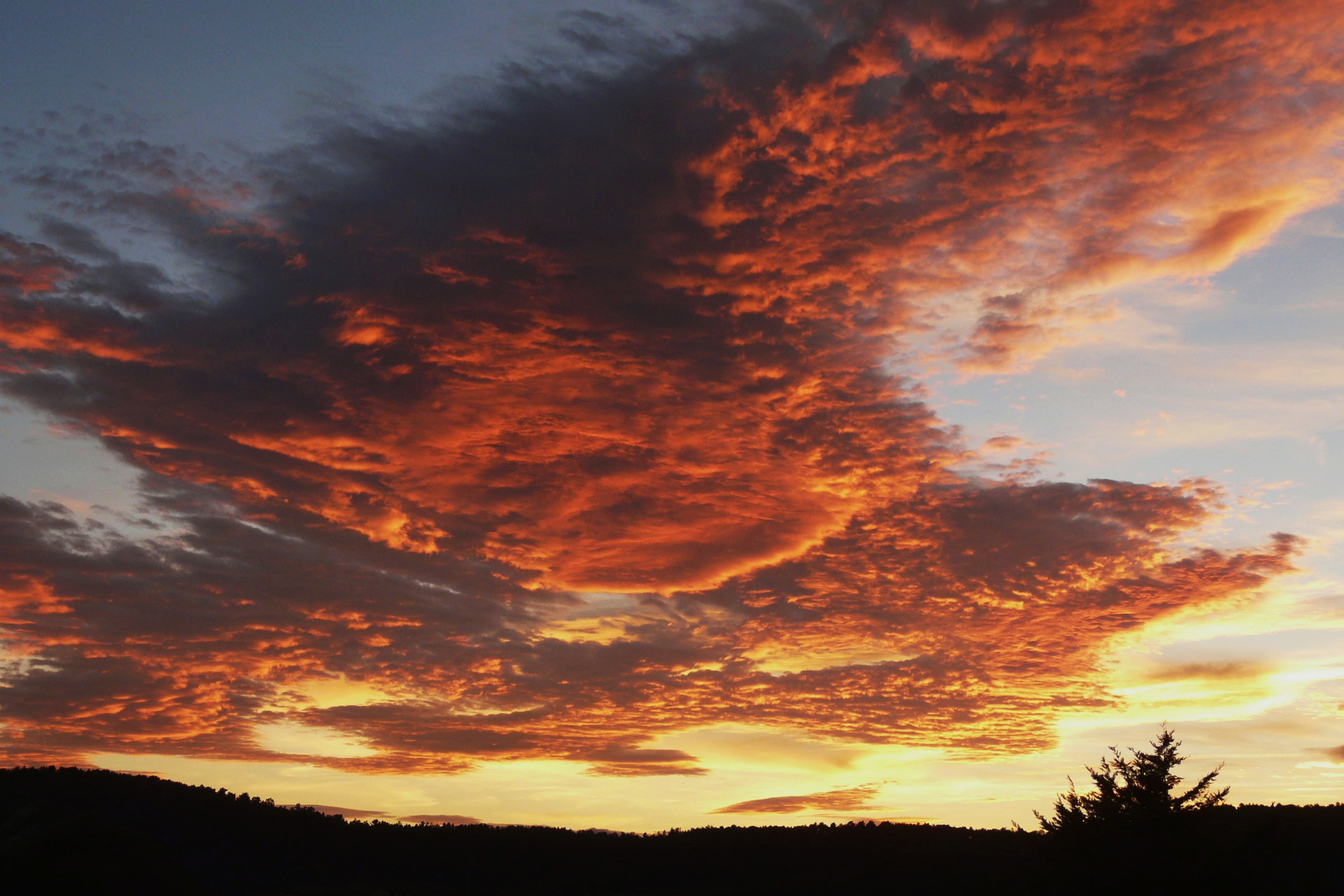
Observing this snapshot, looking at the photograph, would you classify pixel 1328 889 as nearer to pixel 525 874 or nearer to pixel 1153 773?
pixel 1153 773

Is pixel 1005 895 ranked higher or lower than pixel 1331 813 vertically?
lower

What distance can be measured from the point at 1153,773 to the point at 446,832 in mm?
56846

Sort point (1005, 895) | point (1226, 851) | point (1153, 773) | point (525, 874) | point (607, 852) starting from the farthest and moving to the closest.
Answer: point (607, 852) → point (525, 874) → point (1005, 895) → point (1153, 773) → point (1226, 851)

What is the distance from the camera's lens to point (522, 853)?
243ft

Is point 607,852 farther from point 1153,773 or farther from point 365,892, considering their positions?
point 1153,773

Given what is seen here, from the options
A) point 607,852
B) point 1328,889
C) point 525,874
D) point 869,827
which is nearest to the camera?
point 1328,889

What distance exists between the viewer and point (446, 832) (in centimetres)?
7956

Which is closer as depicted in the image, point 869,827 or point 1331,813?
point 1331,813

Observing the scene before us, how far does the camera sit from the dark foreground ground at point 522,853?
155ft

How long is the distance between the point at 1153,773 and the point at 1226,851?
515 cm

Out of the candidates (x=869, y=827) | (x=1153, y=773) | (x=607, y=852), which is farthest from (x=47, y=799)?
(x=1153, y=773)

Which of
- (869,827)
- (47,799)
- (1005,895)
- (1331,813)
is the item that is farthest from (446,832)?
(1331,813)

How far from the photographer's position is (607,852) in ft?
250

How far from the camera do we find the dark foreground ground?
47.1 m
